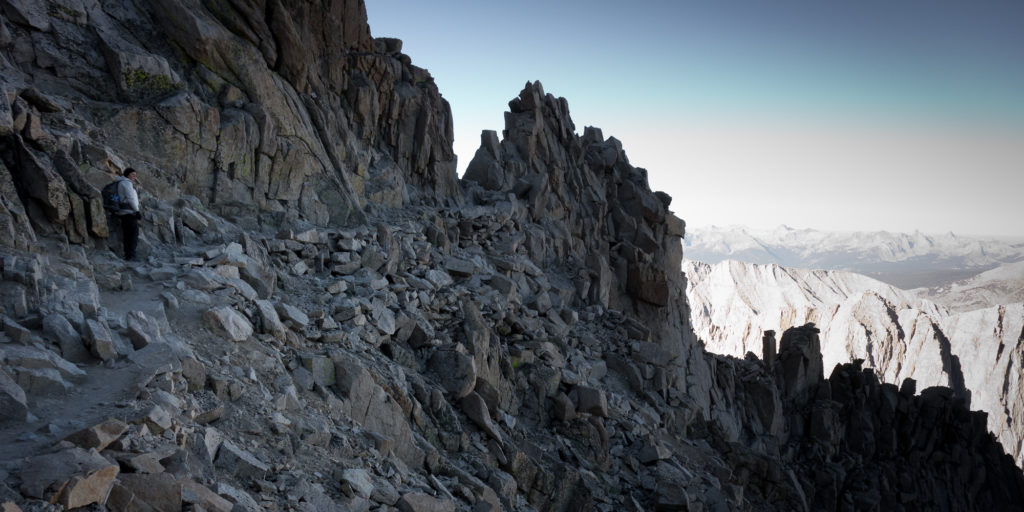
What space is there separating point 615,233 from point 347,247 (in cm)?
1997

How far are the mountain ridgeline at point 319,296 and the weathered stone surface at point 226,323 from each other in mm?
46

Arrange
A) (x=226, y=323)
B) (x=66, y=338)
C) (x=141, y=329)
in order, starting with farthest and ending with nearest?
(x=226, y=323)
(x=141, y=329)
(x=66, y=338)

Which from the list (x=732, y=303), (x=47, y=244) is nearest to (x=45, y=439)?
(x=47, y=244)

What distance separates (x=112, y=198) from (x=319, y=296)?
506 centimetres

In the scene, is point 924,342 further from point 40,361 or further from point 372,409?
point 40,361

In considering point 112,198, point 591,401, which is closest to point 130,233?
point 112,198

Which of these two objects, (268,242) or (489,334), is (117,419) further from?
(489,334)

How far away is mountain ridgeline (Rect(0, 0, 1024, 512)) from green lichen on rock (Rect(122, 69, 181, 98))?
0.08m

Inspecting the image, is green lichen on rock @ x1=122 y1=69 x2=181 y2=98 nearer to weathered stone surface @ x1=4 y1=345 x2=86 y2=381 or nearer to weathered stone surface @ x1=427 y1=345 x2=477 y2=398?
weathered stone surface @ x1=4 y1=345 x2=86 y2=381

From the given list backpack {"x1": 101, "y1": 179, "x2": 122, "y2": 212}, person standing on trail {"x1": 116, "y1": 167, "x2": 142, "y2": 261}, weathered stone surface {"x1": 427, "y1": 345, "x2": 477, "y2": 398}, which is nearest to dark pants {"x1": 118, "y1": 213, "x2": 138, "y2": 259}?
person standing on trail {"x1": 116, "y1": 167, "x2": 142, "y2": 261}

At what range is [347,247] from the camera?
18.0 meters

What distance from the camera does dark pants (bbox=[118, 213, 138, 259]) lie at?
41.2 ft

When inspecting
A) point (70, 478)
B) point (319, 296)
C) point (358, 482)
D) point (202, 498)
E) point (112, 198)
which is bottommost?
point (358, 482)

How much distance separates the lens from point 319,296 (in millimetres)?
15180
